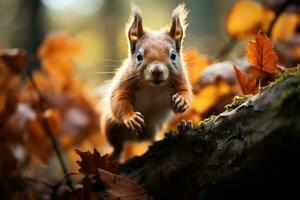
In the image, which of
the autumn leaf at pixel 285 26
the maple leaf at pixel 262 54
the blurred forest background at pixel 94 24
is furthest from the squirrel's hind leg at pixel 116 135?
the blurred forest background at pixel 94 24

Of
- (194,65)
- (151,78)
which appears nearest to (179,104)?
(151,78)

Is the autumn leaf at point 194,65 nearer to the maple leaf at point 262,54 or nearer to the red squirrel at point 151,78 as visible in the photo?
the red squirrel at point 151,78

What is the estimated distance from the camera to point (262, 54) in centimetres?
151

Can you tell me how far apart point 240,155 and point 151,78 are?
550 millimetres

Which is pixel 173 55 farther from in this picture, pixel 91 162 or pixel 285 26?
pixel 285 26

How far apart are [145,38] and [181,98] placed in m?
0.33

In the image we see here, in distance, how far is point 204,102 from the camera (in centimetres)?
209

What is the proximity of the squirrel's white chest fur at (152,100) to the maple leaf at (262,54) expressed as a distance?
0.49m

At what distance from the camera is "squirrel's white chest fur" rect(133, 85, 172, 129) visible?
194 cm

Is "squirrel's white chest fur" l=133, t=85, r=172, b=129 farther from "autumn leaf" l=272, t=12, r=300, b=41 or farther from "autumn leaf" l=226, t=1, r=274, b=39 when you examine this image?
"autumn leaf" l=272, t=12, r=300, b=41

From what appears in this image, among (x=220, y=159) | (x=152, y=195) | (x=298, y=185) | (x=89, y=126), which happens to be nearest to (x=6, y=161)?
(x=89, y=126)

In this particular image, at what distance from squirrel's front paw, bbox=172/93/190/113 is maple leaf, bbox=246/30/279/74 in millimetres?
320

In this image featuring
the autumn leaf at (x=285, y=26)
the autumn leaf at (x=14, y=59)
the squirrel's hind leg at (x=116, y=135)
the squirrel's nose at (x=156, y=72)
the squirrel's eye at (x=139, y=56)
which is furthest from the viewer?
the autumn leaf at (x=285, y=26)

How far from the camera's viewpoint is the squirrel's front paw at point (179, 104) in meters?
1.75
